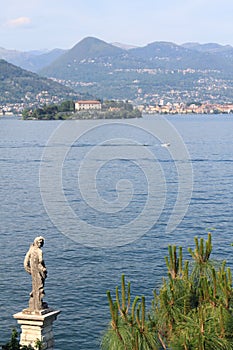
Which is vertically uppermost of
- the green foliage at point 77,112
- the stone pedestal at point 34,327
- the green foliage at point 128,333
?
the green foliage at point 77,112

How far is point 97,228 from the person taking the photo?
38.4m

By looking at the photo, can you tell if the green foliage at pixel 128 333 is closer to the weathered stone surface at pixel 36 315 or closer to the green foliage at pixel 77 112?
the weathered stone surface at pixel 36 315

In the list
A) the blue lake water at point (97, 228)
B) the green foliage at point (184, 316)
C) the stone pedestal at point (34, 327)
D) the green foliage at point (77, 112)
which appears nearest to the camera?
the green foliage at point (184, 316)

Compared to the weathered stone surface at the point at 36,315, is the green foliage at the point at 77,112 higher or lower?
higher

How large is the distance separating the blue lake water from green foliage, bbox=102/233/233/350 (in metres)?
8.77

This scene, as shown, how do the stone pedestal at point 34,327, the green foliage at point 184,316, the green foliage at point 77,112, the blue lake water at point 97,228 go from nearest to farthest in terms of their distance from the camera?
the green foliage at point 184,316
the stone pedestal at point 34,327
the blue lake water at point 97,228
the green foliage at point 77,112

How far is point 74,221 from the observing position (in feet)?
131

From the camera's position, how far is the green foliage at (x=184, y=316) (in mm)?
12320

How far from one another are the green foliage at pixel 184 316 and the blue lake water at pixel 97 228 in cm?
877

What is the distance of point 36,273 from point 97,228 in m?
22.9

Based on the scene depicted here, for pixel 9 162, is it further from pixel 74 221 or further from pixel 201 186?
pixel 74 221

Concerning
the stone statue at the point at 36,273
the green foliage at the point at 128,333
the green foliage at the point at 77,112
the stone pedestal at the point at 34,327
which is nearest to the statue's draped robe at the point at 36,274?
the stone statue at the point at 36,273

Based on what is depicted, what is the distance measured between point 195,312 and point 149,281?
14.5 m

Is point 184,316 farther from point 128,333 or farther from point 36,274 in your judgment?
point 36,274
